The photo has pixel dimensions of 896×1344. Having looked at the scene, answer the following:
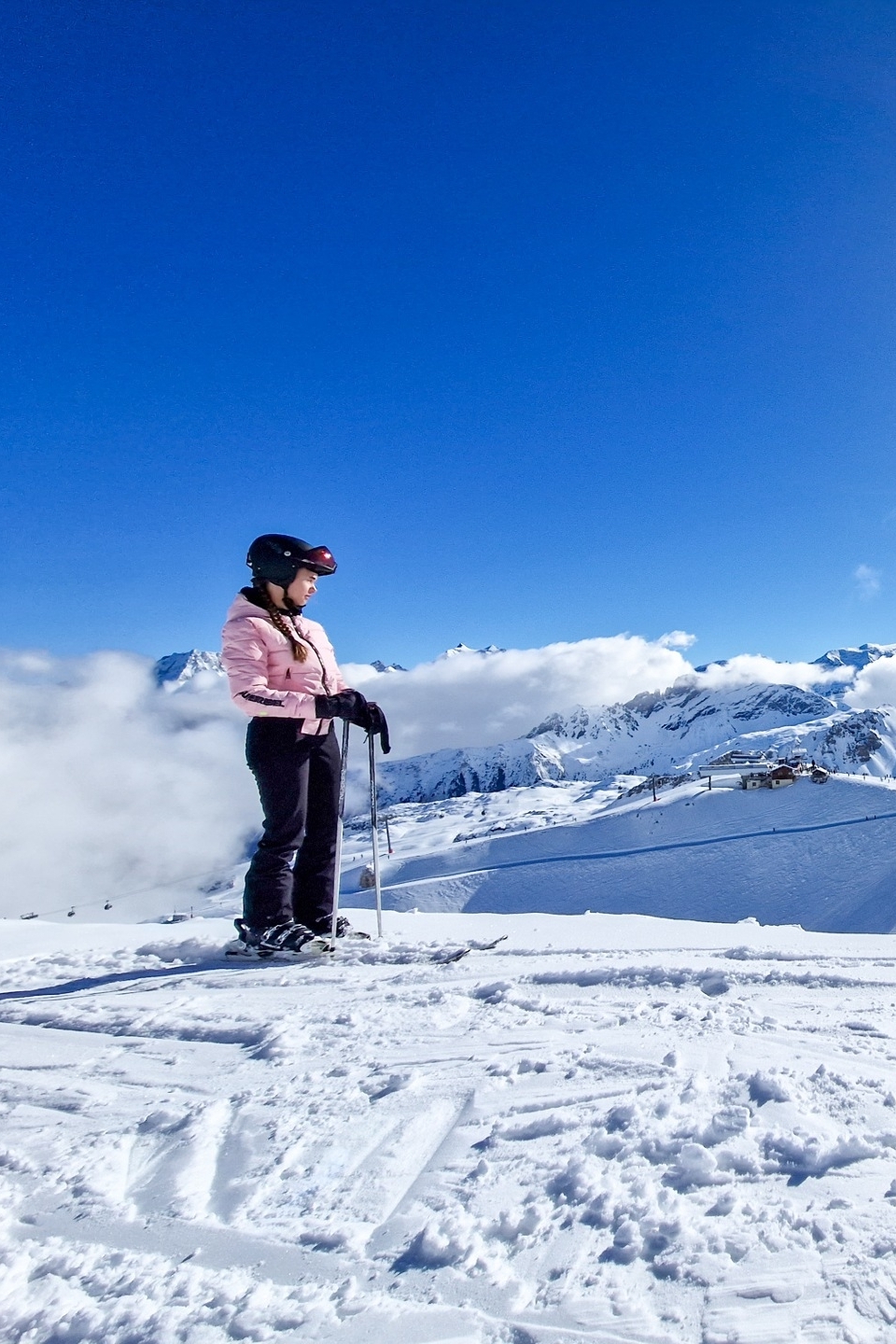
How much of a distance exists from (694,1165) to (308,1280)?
3.23ft

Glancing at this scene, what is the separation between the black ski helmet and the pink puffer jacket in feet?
0.80

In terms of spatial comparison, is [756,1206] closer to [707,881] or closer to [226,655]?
[226,655]

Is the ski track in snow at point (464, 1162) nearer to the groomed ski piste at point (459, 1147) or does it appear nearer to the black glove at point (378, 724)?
the groomed ski piste at point (459, 1147)

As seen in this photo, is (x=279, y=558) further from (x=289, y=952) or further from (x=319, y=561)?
(x=289, y=952)

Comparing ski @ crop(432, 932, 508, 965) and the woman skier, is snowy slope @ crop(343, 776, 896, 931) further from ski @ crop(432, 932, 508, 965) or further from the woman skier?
ski @ crop(432, 932, 508, 965)

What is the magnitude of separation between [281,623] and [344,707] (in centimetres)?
77

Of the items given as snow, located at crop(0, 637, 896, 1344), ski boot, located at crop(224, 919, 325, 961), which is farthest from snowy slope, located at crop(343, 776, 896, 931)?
snow, located at crop(0, 637, 896, 1344)

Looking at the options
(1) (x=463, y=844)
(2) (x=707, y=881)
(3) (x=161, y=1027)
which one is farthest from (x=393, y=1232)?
(1) (x=463, y=844)

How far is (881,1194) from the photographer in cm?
158

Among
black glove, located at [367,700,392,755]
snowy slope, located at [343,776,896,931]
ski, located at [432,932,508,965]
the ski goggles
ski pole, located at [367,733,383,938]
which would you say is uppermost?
the ski goggles

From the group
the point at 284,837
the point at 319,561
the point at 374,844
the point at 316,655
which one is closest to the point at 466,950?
the point at 284,837

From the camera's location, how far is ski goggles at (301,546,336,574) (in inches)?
197

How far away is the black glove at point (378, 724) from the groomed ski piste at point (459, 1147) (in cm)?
161

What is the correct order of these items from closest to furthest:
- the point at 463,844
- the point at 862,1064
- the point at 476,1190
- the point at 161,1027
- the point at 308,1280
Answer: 1. the point at 308,1280
2. the point at 476,1190
3. the point at 862,1064
4. the point at 161,1027
5. the point at 463,844
